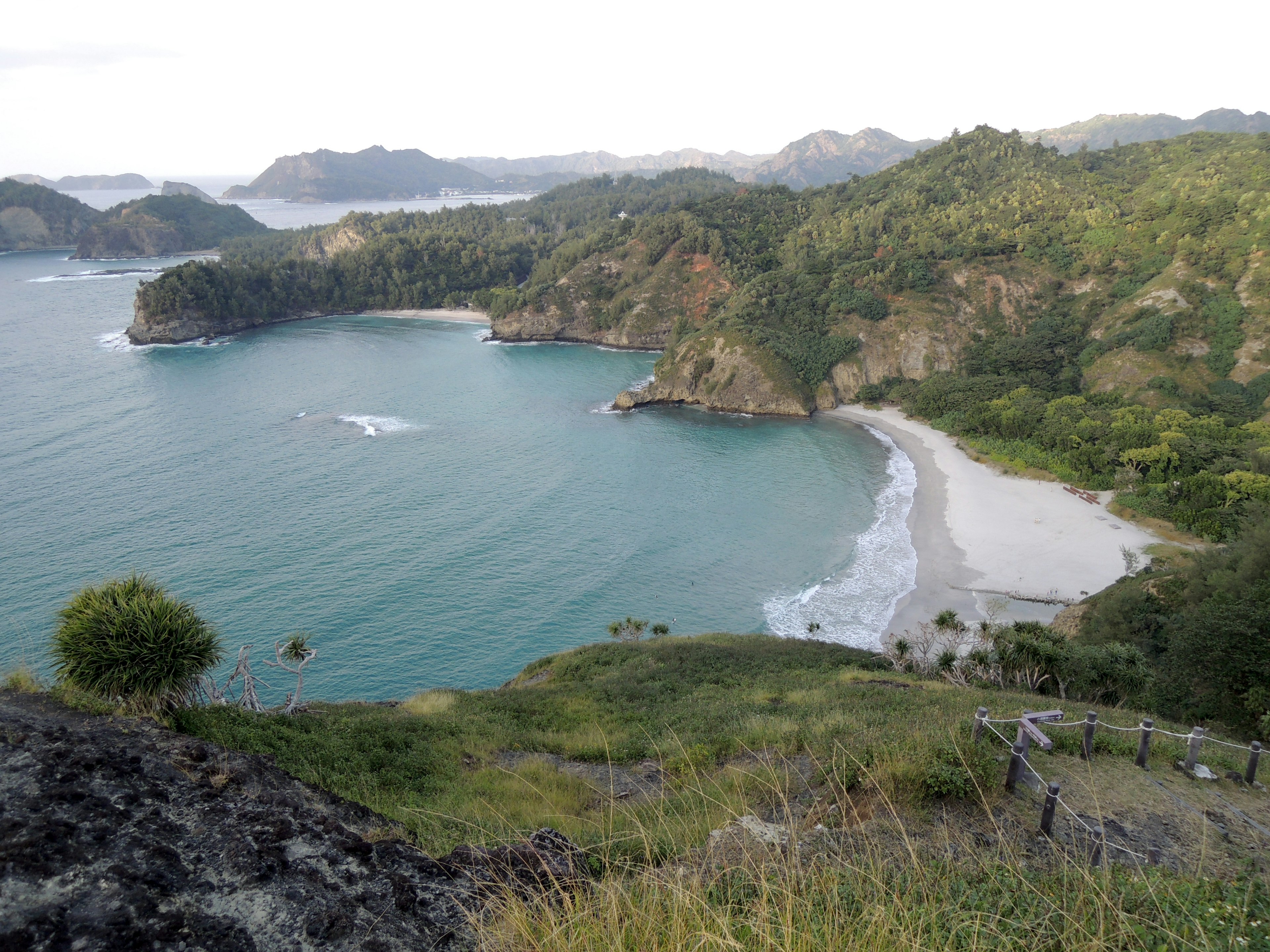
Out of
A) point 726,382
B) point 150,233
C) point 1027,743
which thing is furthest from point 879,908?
point 150,233

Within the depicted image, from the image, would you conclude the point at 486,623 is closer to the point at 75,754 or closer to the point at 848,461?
the point at 75,754

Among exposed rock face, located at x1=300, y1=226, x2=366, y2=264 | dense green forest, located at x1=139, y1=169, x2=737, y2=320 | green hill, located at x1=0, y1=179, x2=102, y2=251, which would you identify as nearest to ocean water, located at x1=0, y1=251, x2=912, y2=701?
dense green forest, located at x1=139, y1=169, x2=737, y2=320

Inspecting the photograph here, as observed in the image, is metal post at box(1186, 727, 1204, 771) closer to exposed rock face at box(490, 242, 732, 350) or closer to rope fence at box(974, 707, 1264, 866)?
rope fence at box(974, 707, 1264, 866)

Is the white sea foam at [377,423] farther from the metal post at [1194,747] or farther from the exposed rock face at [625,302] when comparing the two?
the metal post at [1194,747]

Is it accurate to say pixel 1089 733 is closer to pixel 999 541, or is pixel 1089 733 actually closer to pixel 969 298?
pixel 999 541

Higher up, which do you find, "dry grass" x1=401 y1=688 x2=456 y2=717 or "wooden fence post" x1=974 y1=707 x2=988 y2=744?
"wooden fence post" x1=974 y1=707 x2=988 y2=744

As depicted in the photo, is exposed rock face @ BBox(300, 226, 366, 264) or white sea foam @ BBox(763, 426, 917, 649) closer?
white sea foam @ BBox(763, 426, 917, 649)
